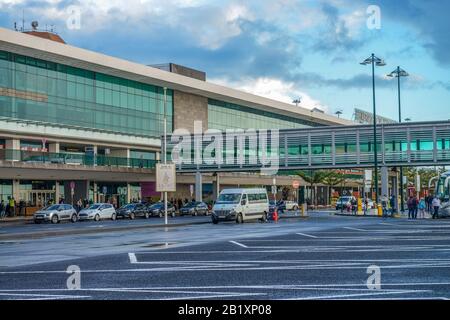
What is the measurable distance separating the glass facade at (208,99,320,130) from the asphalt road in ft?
224

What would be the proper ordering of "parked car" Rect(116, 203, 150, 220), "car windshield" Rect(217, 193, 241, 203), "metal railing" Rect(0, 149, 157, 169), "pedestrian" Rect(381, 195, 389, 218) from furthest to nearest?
"parked car" Rect(116, 203, 150, 220) < "metal railing" Rect(0, 149, 157, 169) < "pedestrian" Rect(381, 195, 389, 218) < "car windshield" Rect(217, 193, 241, 203)

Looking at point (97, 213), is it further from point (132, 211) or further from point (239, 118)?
point (239, 118)

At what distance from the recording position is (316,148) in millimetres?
63062

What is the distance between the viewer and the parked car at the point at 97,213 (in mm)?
51156

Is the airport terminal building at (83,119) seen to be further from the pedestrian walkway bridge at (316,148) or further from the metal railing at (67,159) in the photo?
the pedestrian walkway bridge at (316,148)

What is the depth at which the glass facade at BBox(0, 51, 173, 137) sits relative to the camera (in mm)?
60181

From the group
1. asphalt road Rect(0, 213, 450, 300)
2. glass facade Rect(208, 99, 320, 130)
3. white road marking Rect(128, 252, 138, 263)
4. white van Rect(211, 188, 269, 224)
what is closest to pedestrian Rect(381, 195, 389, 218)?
white van Rect(211, 188, 269, 224)

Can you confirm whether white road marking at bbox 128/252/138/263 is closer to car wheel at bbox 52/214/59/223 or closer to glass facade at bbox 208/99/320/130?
car wheel at bbox 52/214/59/223

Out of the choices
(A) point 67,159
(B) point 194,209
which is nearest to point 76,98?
(A) point 67,159

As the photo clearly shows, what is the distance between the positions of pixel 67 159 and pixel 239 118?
1740 inches

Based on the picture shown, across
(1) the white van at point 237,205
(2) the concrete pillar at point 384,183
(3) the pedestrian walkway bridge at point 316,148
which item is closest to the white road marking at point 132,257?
(1) the white van at point 237,205

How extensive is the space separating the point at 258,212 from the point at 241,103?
5382 centimetres

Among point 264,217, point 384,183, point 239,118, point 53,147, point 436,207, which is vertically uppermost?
point 239,118
